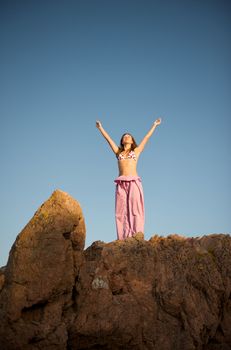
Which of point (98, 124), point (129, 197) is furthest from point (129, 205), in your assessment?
point (98, 124)

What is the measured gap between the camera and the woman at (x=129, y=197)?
11672 millimetres

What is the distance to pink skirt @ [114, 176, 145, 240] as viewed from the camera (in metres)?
11.7

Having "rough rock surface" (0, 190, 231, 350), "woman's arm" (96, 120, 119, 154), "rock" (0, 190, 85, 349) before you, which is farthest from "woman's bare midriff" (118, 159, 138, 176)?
"rock" (0, 190, 85, 349)

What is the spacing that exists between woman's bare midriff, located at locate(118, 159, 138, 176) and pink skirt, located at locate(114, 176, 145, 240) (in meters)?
0.18

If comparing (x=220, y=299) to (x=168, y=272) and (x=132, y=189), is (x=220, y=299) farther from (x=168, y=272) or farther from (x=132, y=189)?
(x=132, y=189)

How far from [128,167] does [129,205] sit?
1.11 meters

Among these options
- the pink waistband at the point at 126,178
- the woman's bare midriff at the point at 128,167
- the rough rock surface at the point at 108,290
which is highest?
the woman's bare midriff at the point at 128,167

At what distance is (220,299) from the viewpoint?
8.62m

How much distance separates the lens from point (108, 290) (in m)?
7.96

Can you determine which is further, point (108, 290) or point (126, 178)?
point (126, 178)

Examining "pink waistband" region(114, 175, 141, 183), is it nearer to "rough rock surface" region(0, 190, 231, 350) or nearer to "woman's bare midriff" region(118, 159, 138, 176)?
"woman's bare midriff" region(118, 159, 138, 176)

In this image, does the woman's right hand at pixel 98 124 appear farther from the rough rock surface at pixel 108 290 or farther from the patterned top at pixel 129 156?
the rough rock surface at pixel 108 290

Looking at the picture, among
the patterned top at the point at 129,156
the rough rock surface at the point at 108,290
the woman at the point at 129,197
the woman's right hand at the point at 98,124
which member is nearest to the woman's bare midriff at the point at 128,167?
the woman at the point at 129,197

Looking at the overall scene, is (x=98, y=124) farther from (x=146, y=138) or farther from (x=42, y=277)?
(x=42, y=277)
